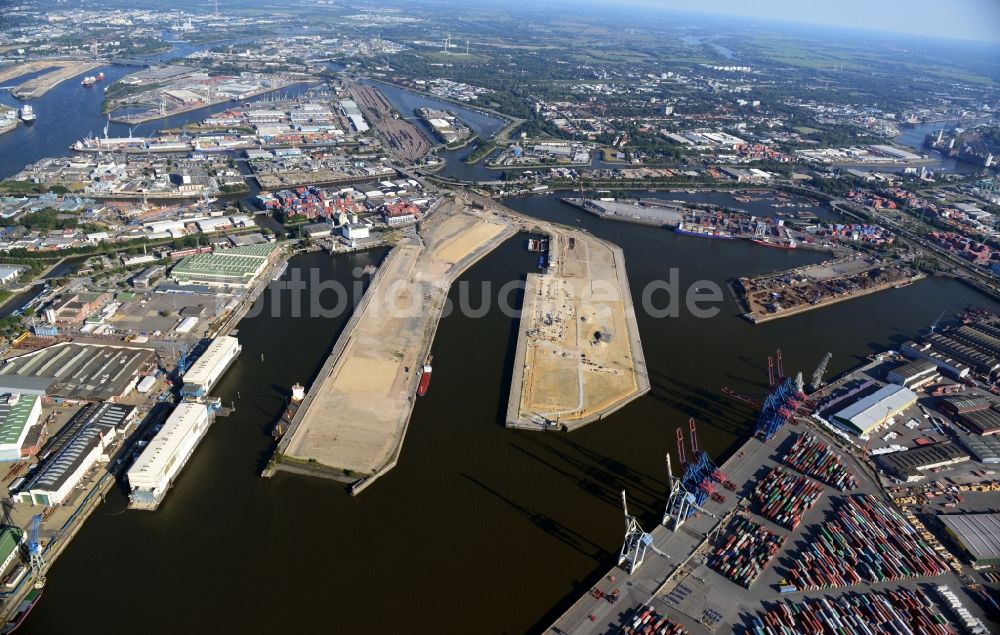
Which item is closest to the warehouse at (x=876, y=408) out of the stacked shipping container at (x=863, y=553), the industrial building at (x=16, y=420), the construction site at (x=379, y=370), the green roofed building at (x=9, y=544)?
the stacked shipping container at (x=863, y=553)

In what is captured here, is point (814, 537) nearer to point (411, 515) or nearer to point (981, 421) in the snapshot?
point (981, 421)

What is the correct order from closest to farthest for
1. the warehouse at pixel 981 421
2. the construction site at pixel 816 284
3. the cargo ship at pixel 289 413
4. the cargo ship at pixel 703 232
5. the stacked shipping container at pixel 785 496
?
the stacked shipping container at pixel 785 496
the cargo ship at pixel 289 413
the warehouse at pixel 981 421
the construction site at pixel 816 284
the cargo ship at pixel 703 232

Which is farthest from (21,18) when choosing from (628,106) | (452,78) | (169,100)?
(628,106)

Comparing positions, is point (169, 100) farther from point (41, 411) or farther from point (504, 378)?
point (504, 378)

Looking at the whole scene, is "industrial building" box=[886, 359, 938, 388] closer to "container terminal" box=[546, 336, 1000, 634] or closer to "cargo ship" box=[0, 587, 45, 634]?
"container terminal" box=[546, 336, 1000, 634]

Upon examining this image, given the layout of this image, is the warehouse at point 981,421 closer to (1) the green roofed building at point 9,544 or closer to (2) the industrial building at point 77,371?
(1) the green roofed building at point 9,544

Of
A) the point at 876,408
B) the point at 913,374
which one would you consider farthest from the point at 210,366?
the point at 913,374

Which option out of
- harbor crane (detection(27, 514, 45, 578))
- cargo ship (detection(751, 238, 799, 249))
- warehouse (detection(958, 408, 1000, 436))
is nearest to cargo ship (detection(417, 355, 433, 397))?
harbor crane (detection(27, 514, 45, 578))
